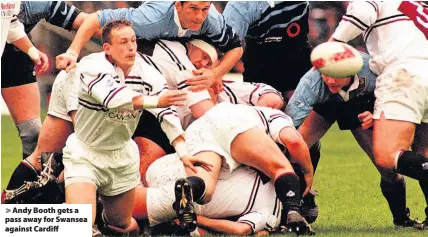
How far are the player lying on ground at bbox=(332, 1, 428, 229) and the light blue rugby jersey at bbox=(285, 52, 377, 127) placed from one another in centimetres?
8

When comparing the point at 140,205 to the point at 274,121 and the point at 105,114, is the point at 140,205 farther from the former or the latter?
the point at 274,121

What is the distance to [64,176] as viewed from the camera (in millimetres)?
7098

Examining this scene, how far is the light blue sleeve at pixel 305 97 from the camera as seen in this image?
8.07m

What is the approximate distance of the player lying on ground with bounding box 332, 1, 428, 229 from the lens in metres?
7.42

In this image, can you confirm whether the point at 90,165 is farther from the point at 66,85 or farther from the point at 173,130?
the point at 66,85

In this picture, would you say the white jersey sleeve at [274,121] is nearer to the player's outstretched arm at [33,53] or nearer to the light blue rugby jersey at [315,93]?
the light blue rugby jersey at [315,93]

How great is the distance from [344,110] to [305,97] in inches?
11.6

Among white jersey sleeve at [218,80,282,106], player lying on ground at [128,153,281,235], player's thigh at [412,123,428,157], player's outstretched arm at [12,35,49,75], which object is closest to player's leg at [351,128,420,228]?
player's thigh at [412,123,428,157]

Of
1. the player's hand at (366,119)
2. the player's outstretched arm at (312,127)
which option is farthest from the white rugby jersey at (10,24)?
the player's hand at (366,119)

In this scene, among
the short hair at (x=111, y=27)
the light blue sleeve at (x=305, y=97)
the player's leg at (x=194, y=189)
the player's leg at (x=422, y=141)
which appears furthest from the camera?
the light blue sleeve at (x=305, y=97)

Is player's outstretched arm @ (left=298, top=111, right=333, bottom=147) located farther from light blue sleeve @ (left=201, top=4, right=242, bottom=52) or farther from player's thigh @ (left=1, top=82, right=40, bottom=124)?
player's thigh @ (left=1, top=82, right=40, bottom=124)

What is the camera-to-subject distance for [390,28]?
7801 mm

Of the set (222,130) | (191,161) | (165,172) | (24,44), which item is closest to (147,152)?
(165,172)

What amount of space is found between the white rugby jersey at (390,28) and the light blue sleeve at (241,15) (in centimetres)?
104
